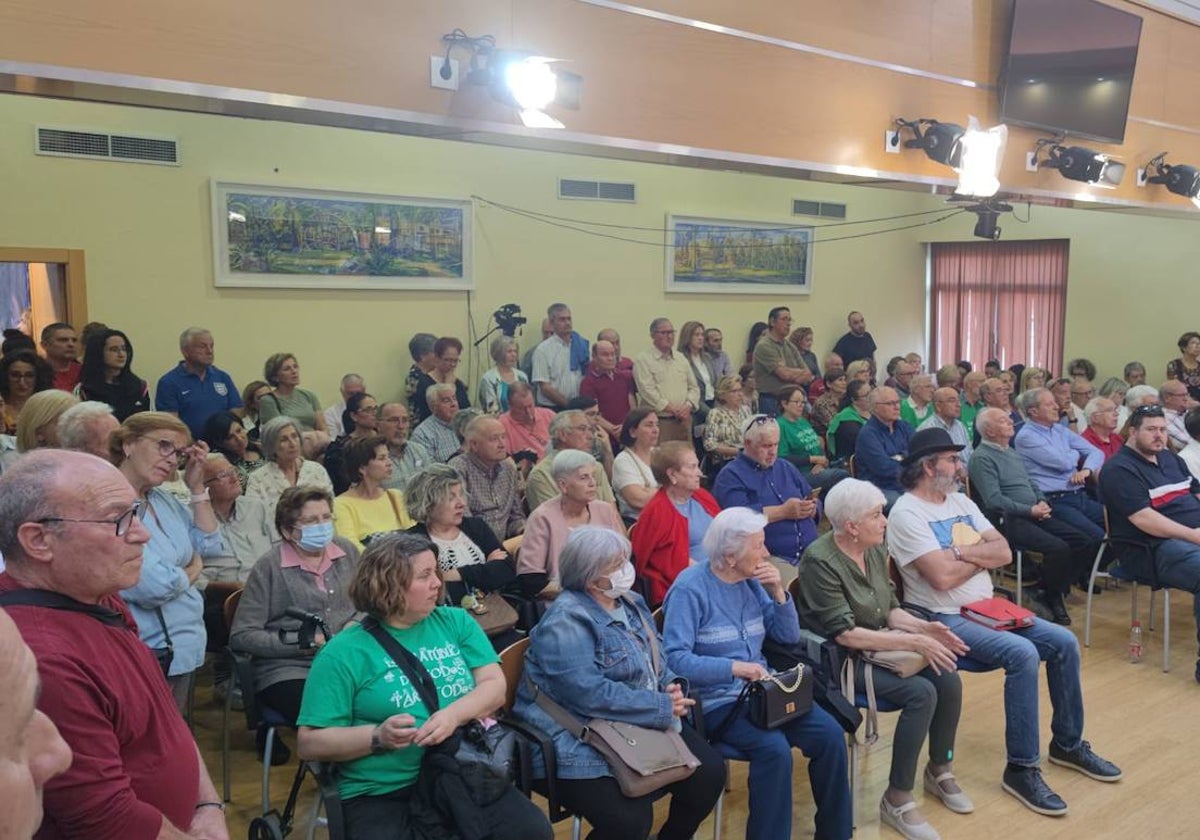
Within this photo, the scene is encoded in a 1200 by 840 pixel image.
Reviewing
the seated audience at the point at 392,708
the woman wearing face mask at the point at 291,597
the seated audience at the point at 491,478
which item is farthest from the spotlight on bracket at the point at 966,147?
the seated audience at the point at 392,708

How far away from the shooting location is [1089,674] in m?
4.70

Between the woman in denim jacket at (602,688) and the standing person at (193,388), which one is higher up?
the standing person at (193,388)

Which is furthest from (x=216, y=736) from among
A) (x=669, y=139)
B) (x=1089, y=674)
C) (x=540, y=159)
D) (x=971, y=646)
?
(x=540, y=159)

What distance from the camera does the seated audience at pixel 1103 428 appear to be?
20.4 feet

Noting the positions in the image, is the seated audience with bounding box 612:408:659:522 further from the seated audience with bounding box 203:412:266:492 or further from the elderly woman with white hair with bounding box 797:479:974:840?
the seated audience with bounding box 203:412:266:492

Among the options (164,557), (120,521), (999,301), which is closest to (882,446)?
(164,557)

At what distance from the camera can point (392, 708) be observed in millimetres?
2502

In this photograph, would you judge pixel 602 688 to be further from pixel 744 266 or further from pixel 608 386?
pixel 744 266

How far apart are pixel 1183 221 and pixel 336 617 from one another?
1002 cm

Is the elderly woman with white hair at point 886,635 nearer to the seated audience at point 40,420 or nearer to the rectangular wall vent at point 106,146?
the seated audience at point 40,420

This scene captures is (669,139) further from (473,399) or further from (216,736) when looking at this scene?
(473,399)

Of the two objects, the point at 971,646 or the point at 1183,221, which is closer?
the point at 971,646

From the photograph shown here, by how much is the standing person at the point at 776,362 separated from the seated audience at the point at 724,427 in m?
1.97

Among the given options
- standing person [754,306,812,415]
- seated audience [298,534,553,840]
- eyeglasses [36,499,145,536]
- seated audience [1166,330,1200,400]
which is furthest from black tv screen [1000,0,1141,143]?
eyeglasses [36,499,145,536]
